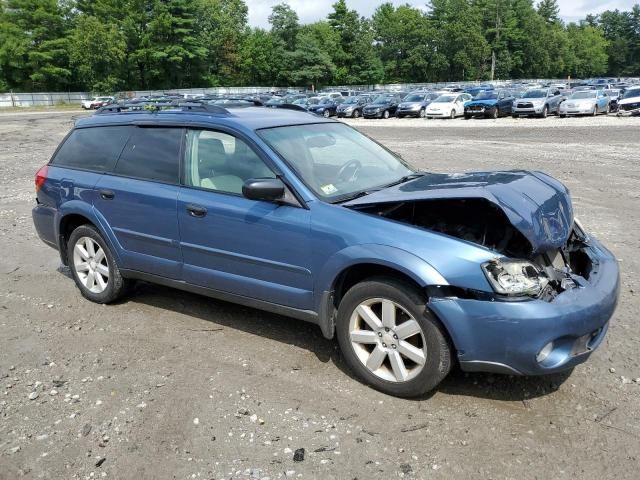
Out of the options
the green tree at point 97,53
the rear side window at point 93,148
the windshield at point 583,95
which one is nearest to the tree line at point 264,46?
the green tree at point 97,53

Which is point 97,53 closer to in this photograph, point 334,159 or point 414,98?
point 414,98

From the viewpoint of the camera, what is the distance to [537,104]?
30.9 m

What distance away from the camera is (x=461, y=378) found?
12.8ft

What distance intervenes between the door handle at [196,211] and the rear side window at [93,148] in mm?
1182

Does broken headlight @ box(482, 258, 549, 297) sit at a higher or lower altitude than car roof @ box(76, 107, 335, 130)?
lower

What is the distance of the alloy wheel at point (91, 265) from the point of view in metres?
5.32

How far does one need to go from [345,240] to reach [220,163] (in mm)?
1366

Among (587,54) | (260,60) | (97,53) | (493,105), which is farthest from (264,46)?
(587,54)

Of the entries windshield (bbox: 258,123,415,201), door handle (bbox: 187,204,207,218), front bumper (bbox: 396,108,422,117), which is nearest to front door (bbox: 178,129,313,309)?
door handle (bbox: 187,204,207,218)

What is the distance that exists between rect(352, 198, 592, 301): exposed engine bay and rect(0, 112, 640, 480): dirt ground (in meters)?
0.74

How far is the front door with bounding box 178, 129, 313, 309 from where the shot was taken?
395cm

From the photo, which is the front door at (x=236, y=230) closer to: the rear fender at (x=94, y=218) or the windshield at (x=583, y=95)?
the rear fender at (x=94, y=218)

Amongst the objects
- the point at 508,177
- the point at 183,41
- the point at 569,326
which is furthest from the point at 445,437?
the point at 183,41

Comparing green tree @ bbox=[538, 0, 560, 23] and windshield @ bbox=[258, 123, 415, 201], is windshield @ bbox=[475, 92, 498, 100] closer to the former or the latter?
windshield @ bbox=[258, 123, 415, 201]
